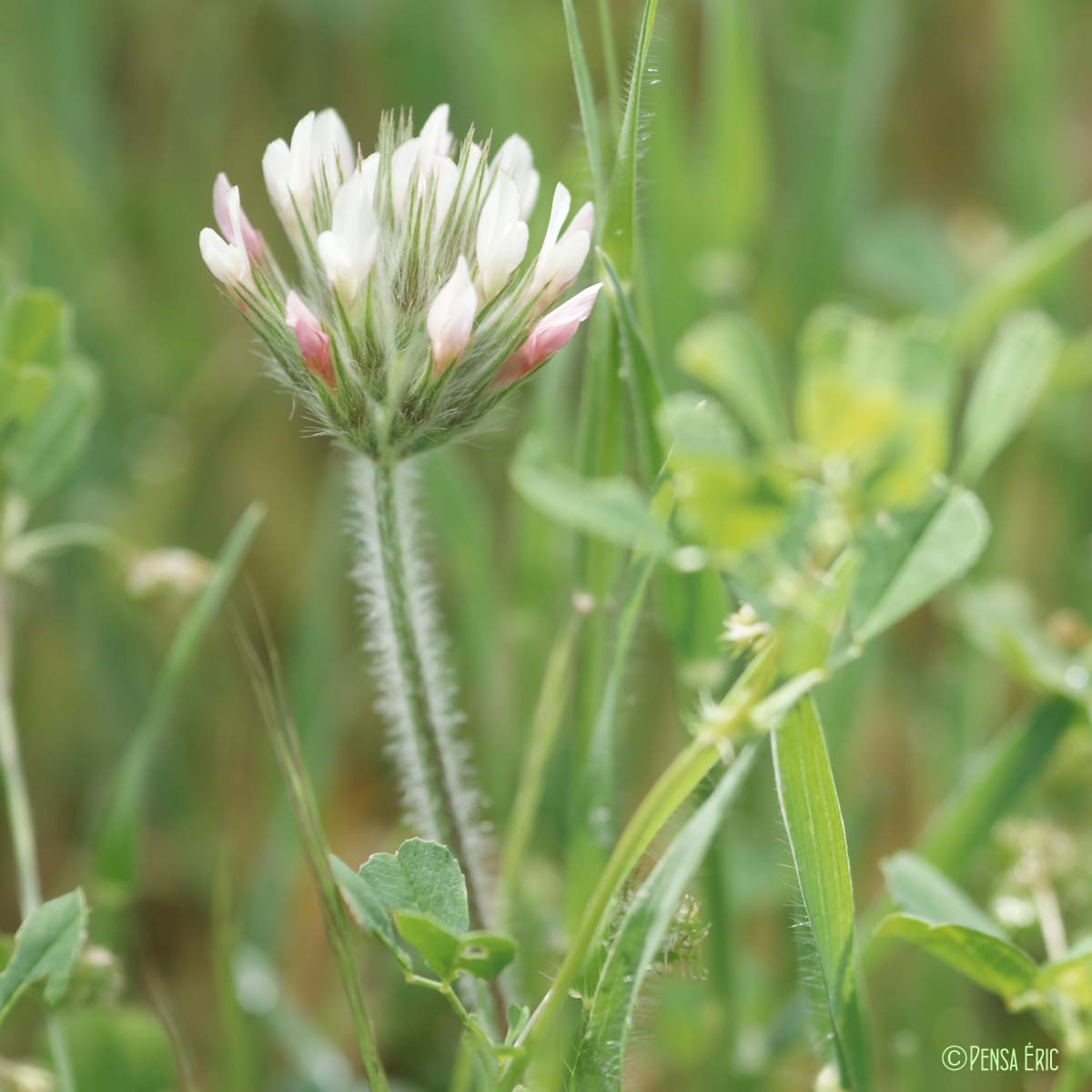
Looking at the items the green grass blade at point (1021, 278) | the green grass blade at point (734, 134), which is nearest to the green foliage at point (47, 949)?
the green grass blade at point (1021, 278)

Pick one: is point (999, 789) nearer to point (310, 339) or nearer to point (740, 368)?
point (740, 368)

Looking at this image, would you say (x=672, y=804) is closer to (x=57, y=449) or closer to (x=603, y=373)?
(x=603, y=373)

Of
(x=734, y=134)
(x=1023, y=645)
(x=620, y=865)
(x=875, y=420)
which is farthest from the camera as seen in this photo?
(x=734, y=134)

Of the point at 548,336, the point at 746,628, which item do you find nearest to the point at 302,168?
the point at 548,336

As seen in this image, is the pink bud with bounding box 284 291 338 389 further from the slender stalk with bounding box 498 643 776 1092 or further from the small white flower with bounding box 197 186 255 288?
the slender stalk with bounding box 498 643 776 1092

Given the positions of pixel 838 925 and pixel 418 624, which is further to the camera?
pixel 418 624

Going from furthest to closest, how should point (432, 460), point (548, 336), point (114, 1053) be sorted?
point (432, 460)
point (114, 1053)
point (548, 336)

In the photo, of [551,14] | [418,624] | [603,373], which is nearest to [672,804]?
[418,624]
